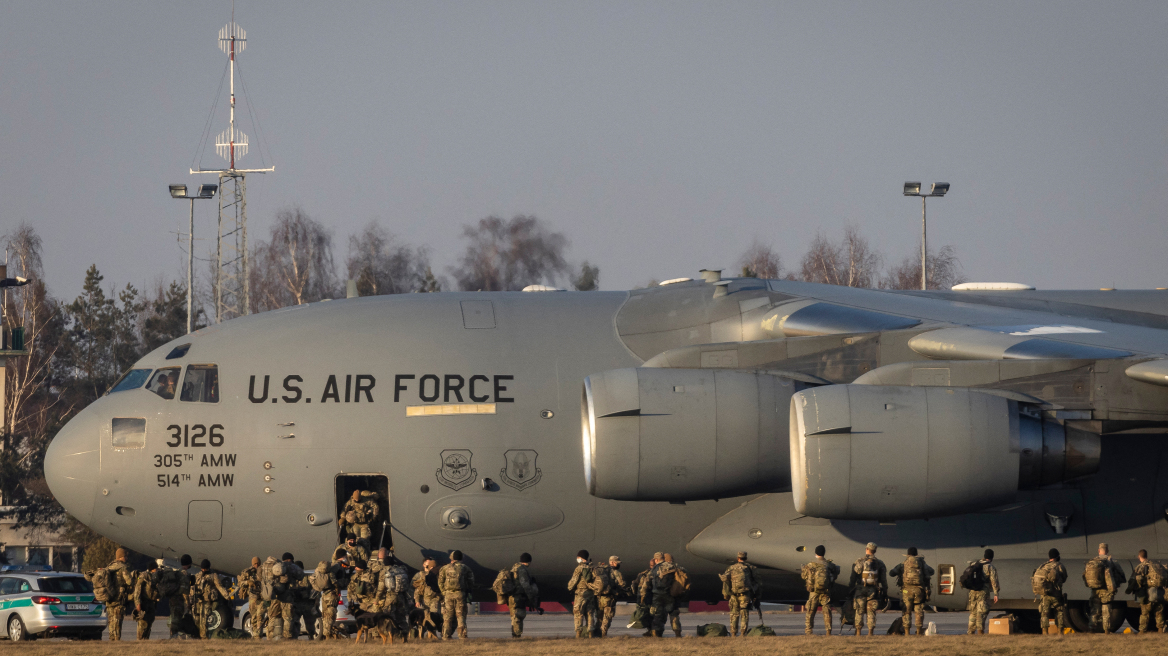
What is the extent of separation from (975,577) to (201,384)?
8.57 m

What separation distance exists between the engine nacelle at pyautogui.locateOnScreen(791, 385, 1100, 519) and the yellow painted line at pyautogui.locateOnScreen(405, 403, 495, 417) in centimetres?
339

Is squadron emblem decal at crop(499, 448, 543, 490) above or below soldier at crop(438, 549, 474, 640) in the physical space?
above

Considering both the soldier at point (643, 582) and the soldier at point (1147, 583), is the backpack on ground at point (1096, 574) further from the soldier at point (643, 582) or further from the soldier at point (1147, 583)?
the soldier at point (643, 582)

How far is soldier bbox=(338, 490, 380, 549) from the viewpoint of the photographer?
45.3ft

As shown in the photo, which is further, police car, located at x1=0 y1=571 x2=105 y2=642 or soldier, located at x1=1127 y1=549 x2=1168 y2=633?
police car, located at x1=0 y1=571 x2=105 y2=642

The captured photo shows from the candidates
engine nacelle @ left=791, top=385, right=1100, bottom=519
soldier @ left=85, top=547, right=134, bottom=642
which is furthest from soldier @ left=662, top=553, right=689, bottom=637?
soldier @ left=85, top=547, right=134, bottom=642

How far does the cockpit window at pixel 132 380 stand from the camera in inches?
574

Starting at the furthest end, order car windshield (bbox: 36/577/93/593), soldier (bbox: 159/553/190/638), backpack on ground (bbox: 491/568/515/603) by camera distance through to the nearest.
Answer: car windshield (bbox: 36/577/93/593)
soldier (bbox: 159/553/190/638)
backpack on ground (bbox: 491/568/515/603)

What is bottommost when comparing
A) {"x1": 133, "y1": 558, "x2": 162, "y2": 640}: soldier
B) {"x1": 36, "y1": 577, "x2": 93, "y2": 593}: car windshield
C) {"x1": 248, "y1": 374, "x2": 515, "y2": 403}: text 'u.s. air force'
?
{"x1": 36, "y1": 577, "x2": 93, "y2": 593}: car windshield

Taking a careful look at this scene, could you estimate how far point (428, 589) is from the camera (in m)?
13.9

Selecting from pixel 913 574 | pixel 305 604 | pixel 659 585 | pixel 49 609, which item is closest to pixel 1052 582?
pixel 913 574

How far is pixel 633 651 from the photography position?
463 inches

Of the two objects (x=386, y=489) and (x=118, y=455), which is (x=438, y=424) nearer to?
(x=386, y=489)

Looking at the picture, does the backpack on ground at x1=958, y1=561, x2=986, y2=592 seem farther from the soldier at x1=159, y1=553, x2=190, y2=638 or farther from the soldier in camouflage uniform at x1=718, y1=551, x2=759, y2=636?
the soldier at x1=159, y1=553, x2=190, y2=638
